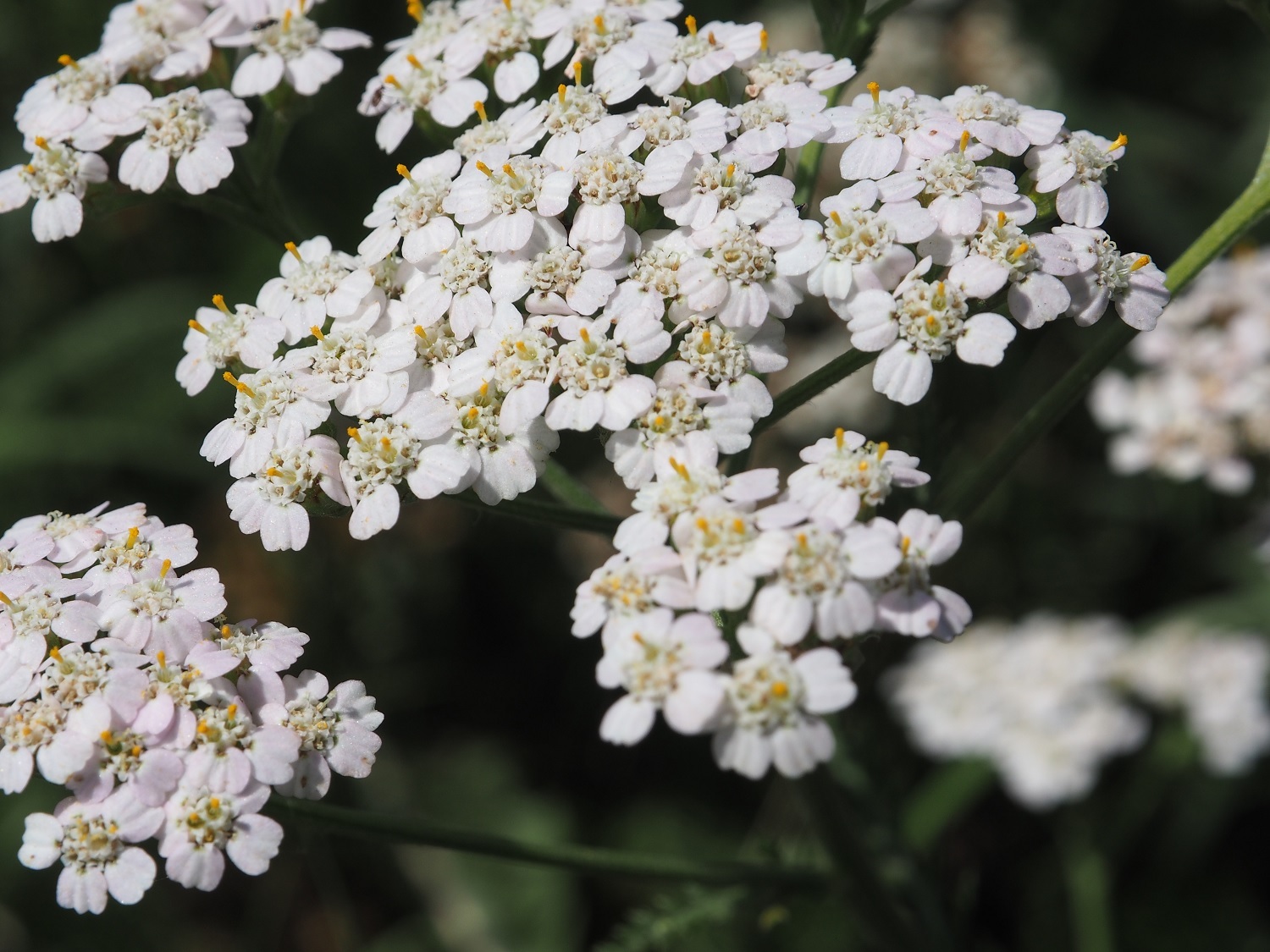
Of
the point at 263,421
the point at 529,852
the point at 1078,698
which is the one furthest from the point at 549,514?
the point at 1078,698

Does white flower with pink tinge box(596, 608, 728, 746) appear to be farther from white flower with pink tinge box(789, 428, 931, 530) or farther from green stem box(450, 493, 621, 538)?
green stem box(450, 493, 621, 538)

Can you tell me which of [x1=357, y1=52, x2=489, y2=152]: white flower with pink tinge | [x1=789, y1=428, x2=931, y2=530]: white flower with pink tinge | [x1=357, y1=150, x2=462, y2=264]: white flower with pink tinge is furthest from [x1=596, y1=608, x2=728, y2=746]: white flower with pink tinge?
[x1=357, y1=52, x2=489, y2=152]: white flower with pink tinge

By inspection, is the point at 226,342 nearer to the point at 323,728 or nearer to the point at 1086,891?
the point at 323,728

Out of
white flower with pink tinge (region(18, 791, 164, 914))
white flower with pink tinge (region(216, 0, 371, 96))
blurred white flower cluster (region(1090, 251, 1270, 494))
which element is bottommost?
blurred white flower cluster (region(1090, 251, 1270, 494))

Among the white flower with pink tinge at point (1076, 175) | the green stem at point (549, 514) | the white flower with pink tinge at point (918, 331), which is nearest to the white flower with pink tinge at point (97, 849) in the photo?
the green stem at point (549, 514)

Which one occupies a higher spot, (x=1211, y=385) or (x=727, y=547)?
(x=727, y=547)
